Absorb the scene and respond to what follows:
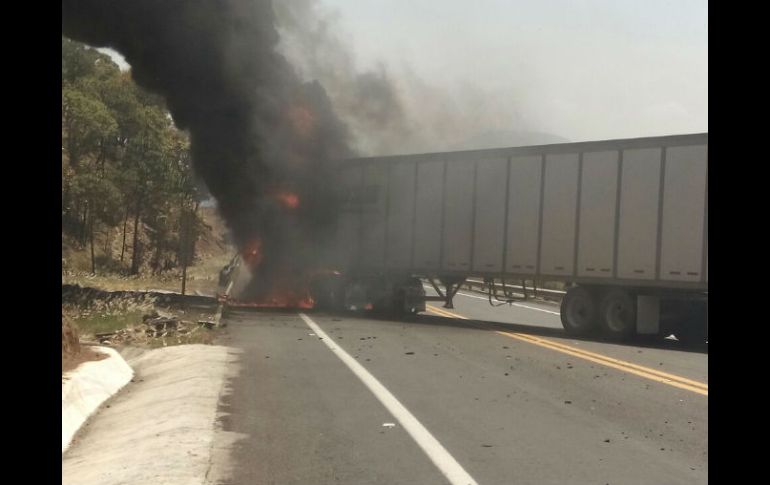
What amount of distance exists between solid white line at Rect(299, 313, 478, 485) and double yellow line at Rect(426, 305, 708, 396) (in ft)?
13.2

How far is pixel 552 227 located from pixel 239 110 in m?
11.6

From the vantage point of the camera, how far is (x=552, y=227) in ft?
61.3

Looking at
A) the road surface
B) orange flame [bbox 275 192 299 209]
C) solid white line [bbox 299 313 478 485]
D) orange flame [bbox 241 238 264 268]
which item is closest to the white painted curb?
the road surface

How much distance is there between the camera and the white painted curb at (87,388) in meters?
7.38

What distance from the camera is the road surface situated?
596cm

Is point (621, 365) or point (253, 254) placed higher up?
point (253, 254)

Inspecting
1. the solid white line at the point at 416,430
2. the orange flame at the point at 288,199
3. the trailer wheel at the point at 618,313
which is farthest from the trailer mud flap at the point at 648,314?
the orange flame at the point at 288,199

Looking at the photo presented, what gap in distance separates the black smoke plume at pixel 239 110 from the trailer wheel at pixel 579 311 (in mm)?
7846

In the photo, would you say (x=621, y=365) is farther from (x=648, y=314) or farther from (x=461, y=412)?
(x=461, y=412)

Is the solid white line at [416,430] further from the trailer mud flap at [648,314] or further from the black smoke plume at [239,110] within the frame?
the black smoke plume at [239,110]

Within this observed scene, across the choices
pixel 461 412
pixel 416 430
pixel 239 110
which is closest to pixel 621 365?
pixel 461 412

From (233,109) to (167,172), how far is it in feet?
72.6
